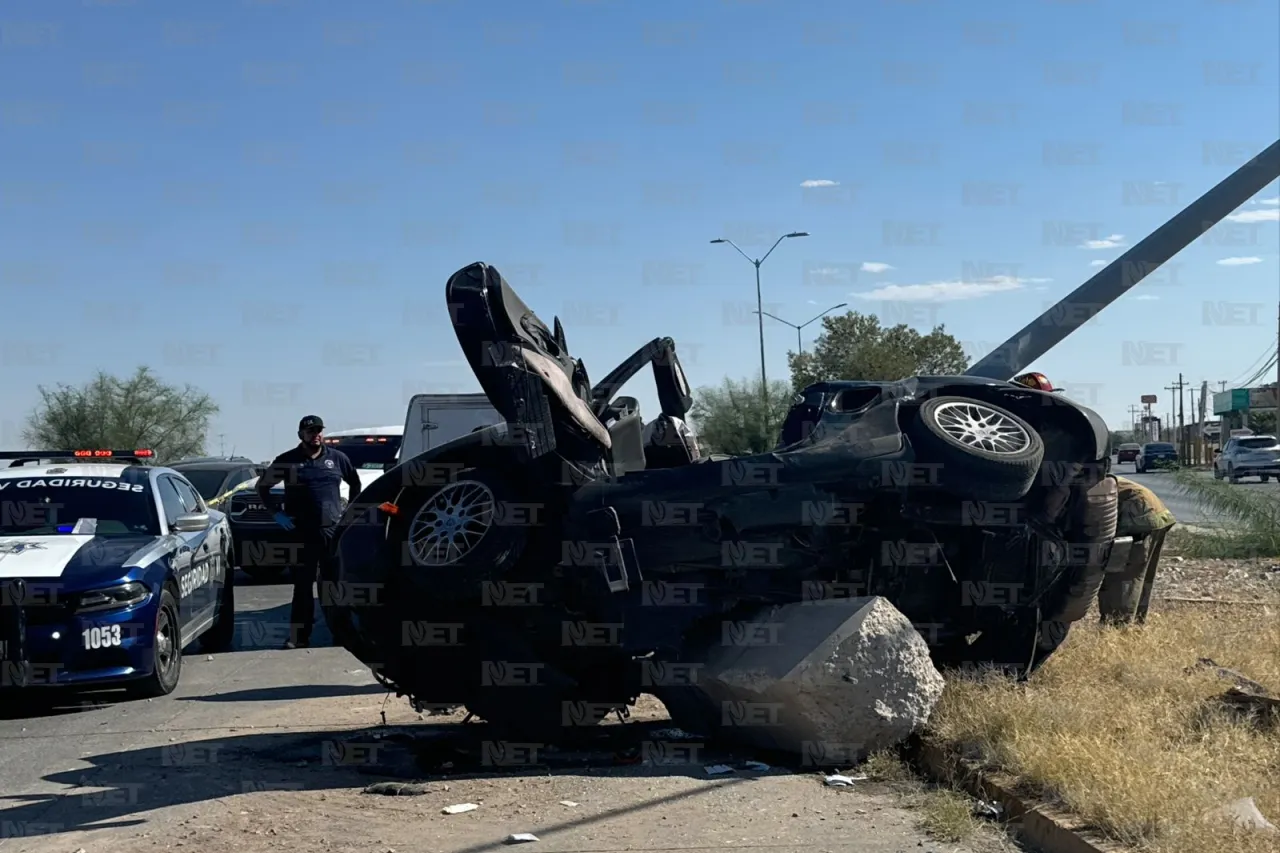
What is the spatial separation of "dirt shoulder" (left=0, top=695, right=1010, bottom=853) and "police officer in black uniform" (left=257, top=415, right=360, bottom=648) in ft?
12.2

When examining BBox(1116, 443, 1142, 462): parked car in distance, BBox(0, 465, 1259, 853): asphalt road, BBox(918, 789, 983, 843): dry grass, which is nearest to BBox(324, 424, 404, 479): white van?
BBox(0, 465, 1259, 853): asphalt road

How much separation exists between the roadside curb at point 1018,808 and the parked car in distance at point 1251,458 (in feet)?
124

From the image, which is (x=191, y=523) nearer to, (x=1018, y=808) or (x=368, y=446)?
(x=1018, y=808)

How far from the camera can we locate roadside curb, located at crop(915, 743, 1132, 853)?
489 cm

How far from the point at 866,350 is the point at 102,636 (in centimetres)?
3110

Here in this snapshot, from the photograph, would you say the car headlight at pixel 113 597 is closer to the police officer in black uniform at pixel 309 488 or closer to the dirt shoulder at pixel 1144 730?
the police officer in black uniform at pixel 309 488

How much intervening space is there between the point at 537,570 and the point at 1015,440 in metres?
2.54

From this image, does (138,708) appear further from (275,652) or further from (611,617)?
(611,617)

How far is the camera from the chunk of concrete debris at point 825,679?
6.20 meters

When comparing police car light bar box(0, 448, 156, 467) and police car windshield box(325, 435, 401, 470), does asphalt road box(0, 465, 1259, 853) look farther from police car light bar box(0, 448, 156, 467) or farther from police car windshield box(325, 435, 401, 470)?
police car windshield box(325, 435, 401, 470)

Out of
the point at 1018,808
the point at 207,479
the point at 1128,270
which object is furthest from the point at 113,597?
the point at 207,479

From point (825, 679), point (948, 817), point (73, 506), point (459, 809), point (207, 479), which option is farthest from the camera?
point (207, 479)

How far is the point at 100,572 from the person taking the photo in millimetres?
8328

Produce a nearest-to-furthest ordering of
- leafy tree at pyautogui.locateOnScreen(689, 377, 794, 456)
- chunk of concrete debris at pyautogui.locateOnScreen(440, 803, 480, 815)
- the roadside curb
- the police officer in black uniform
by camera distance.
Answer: the roadside curb < chunk of concrete debris at pyautogui.locateOnScreen(440, 803, 480, 815) < the police officer in black uniform < leafy tree at pyautogui.locateOnScreen(689, 377, 794, 456)
